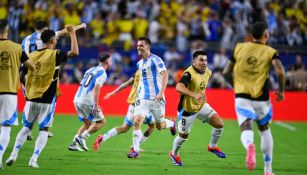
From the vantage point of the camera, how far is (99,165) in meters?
12.9

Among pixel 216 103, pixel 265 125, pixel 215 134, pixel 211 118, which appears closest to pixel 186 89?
pixel 211 118

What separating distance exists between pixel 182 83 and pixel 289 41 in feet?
55.5

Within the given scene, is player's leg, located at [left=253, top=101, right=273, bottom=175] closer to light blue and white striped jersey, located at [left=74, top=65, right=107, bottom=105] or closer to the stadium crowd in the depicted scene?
light blue and white striped jersey, located at [left=74, top=65, right=107, bottom=105]

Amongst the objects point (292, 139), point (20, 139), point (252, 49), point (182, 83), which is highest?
point (252, 49)

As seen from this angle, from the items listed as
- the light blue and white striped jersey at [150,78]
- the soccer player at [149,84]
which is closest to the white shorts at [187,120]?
the soccer player at [149,84]

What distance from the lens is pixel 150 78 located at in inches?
583

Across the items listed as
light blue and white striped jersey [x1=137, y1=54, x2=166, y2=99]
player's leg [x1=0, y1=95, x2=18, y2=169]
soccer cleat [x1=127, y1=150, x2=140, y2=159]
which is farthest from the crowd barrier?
player's leg [x1=0, y1=95, x2=18, y2=169]

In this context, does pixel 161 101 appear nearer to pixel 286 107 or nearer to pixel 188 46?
pixel 286 107

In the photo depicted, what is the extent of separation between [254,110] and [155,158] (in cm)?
403

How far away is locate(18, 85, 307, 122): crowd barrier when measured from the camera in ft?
82.0

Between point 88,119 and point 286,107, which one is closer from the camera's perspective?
point 88,119

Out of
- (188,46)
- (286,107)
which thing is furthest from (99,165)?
(188,46)

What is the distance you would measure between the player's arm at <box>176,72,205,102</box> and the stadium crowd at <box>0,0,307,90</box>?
13.7m

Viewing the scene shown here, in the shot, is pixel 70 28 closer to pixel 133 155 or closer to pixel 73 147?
pixel 133 155
